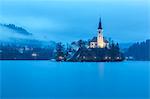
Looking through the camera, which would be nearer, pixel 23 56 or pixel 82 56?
pixel 82 56

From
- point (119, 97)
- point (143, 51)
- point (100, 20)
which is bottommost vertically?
point (119, 97)

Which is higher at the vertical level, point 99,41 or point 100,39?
point 100,39

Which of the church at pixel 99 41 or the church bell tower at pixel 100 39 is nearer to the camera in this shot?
the church at pixel 99 41

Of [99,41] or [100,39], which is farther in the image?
[100,39]

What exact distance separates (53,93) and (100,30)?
2641 centimetres

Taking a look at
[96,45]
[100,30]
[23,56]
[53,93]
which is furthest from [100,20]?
[53,93]

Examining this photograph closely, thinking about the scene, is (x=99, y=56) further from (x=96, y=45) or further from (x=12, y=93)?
(x=12, y=93)

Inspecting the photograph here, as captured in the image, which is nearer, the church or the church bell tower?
the church

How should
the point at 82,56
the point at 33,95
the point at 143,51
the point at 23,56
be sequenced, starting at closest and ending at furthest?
Answer: the point at 33,95 → the point at 82,56 → the point at 143,51 → the point at 23,56

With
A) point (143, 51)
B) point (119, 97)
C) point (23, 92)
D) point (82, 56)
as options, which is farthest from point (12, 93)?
point (143, 51)

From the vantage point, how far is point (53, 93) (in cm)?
799

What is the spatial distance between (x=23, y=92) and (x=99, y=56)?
2326 cm

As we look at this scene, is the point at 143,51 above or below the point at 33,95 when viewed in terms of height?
A: above

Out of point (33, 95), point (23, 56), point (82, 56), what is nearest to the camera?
point (33, 95)
